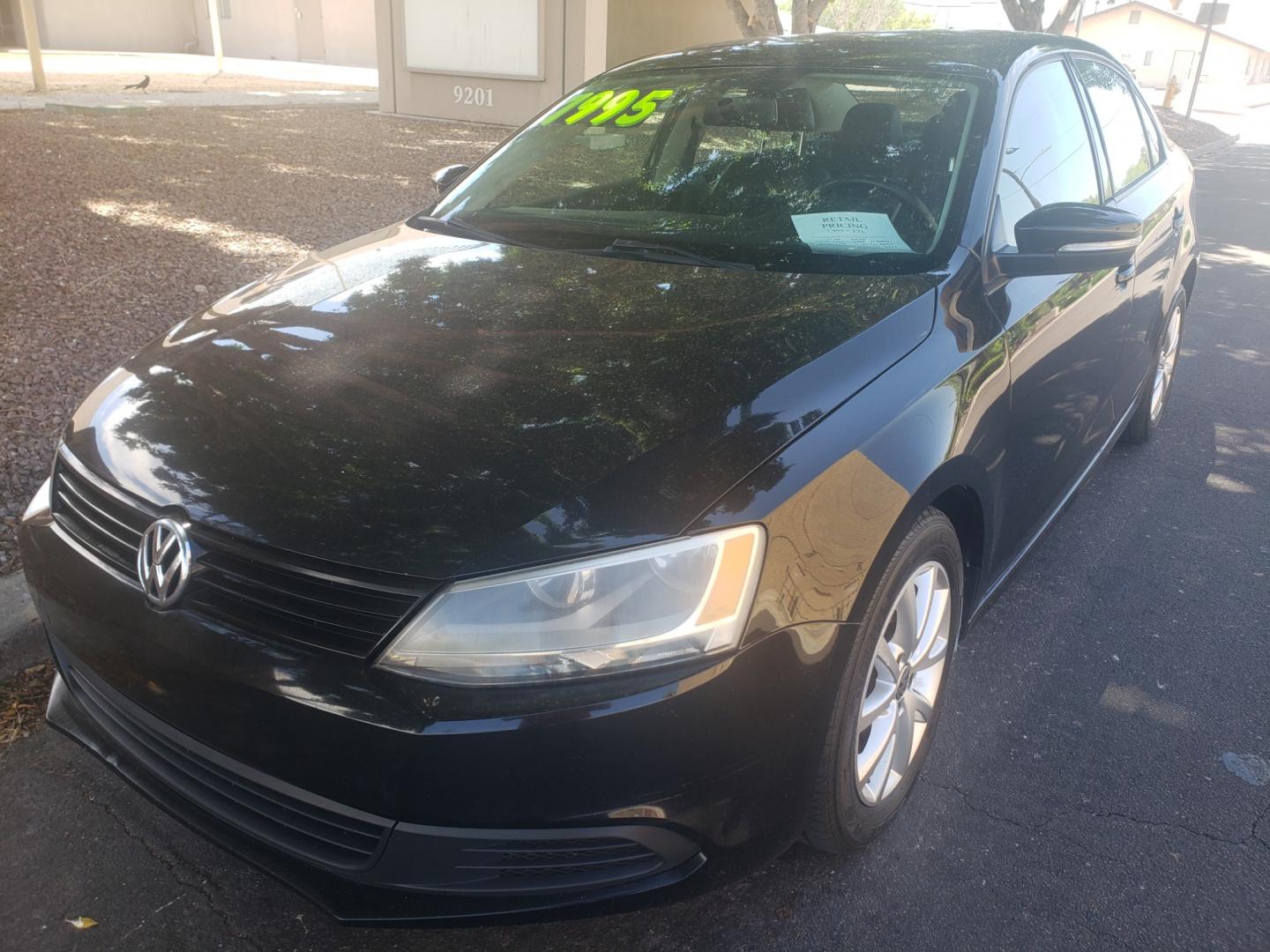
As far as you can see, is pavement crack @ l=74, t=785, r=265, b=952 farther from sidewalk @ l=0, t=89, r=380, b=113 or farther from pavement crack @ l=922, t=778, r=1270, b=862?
sidewalk @ l=0, t=89, r=380, b=113

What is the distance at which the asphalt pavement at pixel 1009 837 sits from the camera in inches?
82.5

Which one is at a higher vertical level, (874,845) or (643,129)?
(643,129)

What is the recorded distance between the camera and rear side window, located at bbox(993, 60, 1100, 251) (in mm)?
2779

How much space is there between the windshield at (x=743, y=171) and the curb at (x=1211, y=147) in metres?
18.8

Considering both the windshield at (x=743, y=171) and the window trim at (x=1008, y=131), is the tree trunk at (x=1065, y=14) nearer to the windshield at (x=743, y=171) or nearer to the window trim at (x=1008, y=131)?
the window trim at (x=1008, y=131)

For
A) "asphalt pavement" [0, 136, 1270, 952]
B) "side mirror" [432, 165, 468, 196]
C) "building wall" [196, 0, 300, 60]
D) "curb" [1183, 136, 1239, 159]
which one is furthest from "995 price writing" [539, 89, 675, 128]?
"building wall" [196, 0, 300, 60]

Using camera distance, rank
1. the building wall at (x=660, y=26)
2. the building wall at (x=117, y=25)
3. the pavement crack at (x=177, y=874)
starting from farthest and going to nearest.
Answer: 1. the building wall at (x=117, y=25)
2. the building wall at (x=660, y=26)
3. the pavement crack at (x=177, y=874)

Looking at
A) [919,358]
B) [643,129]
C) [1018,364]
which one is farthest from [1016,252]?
[643,129]

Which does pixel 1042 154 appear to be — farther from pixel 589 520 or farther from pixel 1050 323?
pixel 589 520

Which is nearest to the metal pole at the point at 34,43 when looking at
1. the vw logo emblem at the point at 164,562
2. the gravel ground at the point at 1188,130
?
the vw logo emblem at the point at 164,562

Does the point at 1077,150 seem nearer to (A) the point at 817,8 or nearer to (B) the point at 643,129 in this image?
(B) the point at 643,129

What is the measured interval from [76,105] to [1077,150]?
42.8 ft

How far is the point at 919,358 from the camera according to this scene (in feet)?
7.24

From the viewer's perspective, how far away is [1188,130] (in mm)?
23328
